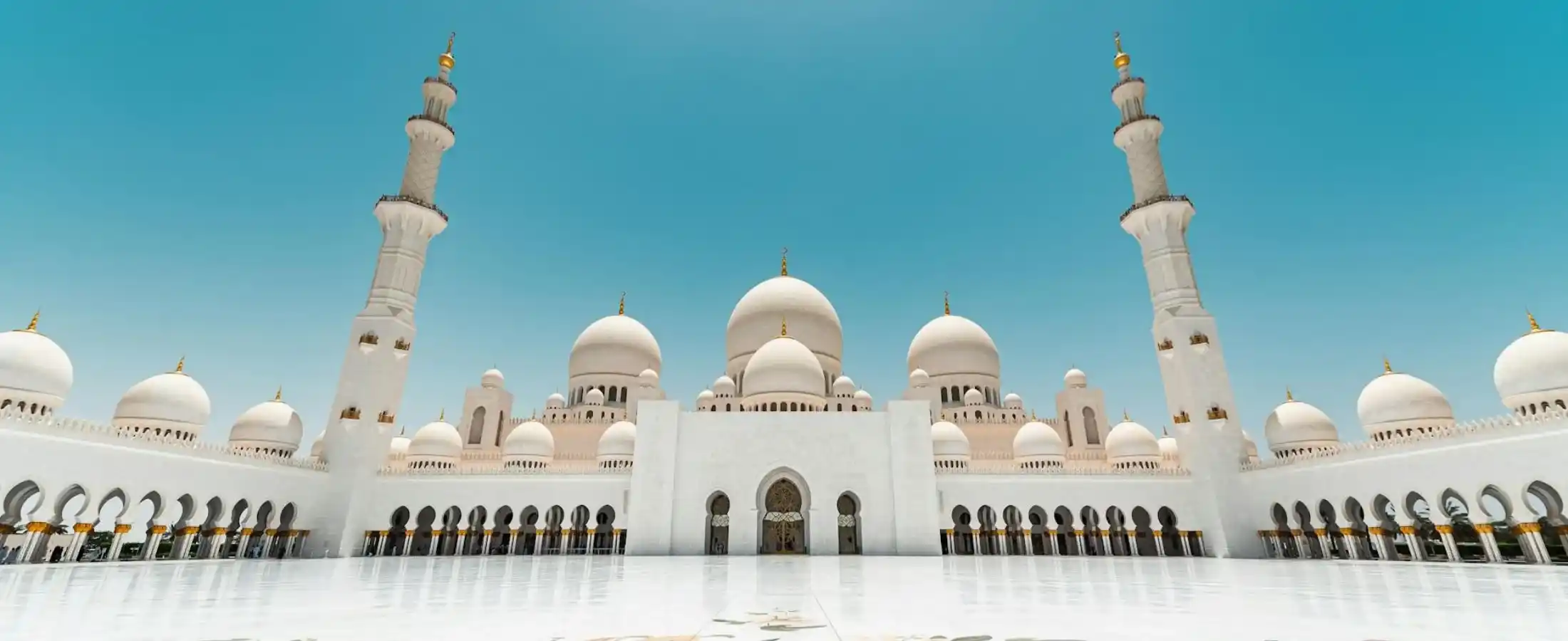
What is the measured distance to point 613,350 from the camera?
34.7 m

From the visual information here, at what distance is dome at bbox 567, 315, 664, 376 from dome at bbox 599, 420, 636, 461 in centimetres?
670

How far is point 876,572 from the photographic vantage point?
12516mm

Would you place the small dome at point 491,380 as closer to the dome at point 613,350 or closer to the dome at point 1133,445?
the dome at point 613,350

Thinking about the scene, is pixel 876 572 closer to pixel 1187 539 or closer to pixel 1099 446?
pixel 1187 539

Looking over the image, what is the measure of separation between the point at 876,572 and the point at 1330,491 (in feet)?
51.6

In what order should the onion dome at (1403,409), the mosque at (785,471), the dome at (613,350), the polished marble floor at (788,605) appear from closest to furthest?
1. the polished marble floor at (788,605)
2. the mosque at (785,471)
3. the onion dome at (1403,409)
4. the dome at (613,350)

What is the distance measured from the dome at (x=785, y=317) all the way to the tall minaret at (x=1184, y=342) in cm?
1309

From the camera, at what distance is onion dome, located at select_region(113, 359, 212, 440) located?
2308 cm

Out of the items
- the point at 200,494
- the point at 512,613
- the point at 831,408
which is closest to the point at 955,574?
the point at 512,613

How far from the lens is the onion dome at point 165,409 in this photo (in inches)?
909

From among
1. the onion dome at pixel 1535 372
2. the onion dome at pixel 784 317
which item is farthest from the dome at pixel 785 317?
the onion dome at pixel 1535 372

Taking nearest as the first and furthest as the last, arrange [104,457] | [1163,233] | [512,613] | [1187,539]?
[512,613] < [104,457] < [1187,539] < [1163,233]

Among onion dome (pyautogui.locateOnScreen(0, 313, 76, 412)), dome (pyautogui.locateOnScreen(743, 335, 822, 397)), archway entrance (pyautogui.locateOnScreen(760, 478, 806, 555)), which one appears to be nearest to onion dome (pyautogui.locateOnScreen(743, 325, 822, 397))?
dome (pyautogui.locateOnScreen(743, 335, 822, 397))

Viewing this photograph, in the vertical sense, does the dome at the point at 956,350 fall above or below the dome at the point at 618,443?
above
